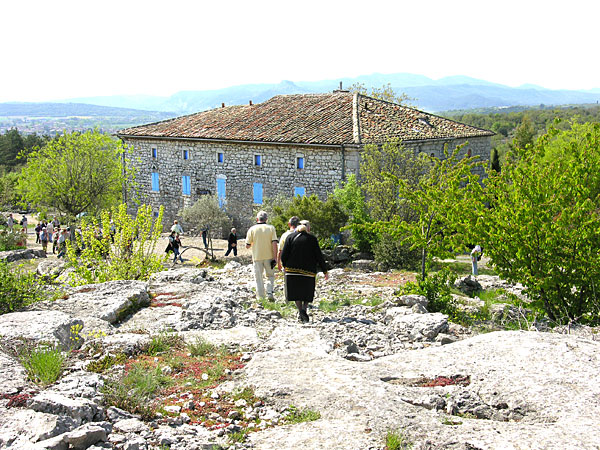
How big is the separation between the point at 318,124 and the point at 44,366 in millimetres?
20264

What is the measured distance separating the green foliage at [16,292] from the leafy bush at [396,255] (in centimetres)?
1007

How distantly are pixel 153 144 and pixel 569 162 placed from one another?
25.0m

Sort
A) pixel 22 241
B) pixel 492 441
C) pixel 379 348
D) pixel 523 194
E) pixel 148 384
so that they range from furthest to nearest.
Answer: pixel 22 241, pixel 523 194, pixel 379 348, pixel 148 384, pixel 492 441

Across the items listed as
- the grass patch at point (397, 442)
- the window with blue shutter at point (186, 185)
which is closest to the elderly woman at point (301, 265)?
the grass patch at point (397, 442)

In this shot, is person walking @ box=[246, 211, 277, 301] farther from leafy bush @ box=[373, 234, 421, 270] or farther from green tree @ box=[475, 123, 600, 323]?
Result: leafy bush @ box=[373, 234, 421, 270]

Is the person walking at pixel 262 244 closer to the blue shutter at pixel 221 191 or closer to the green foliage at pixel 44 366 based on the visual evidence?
the green foliage at pixel 44 366

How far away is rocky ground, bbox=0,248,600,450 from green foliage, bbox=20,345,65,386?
75 millimetres

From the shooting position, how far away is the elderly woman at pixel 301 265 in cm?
786

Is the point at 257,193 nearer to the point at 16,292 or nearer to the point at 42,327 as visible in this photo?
the point at 16,292

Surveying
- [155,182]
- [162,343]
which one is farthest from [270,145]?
[162,343]

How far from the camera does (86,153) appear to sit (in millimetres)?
27672

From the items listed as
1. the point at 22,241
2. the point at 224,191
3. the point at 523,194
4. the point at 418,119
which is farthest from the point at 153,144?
the point at 523,194

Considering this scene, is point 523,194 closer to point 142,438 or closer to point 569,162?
point 569,162

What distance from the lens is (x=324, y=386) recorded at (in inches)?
195
